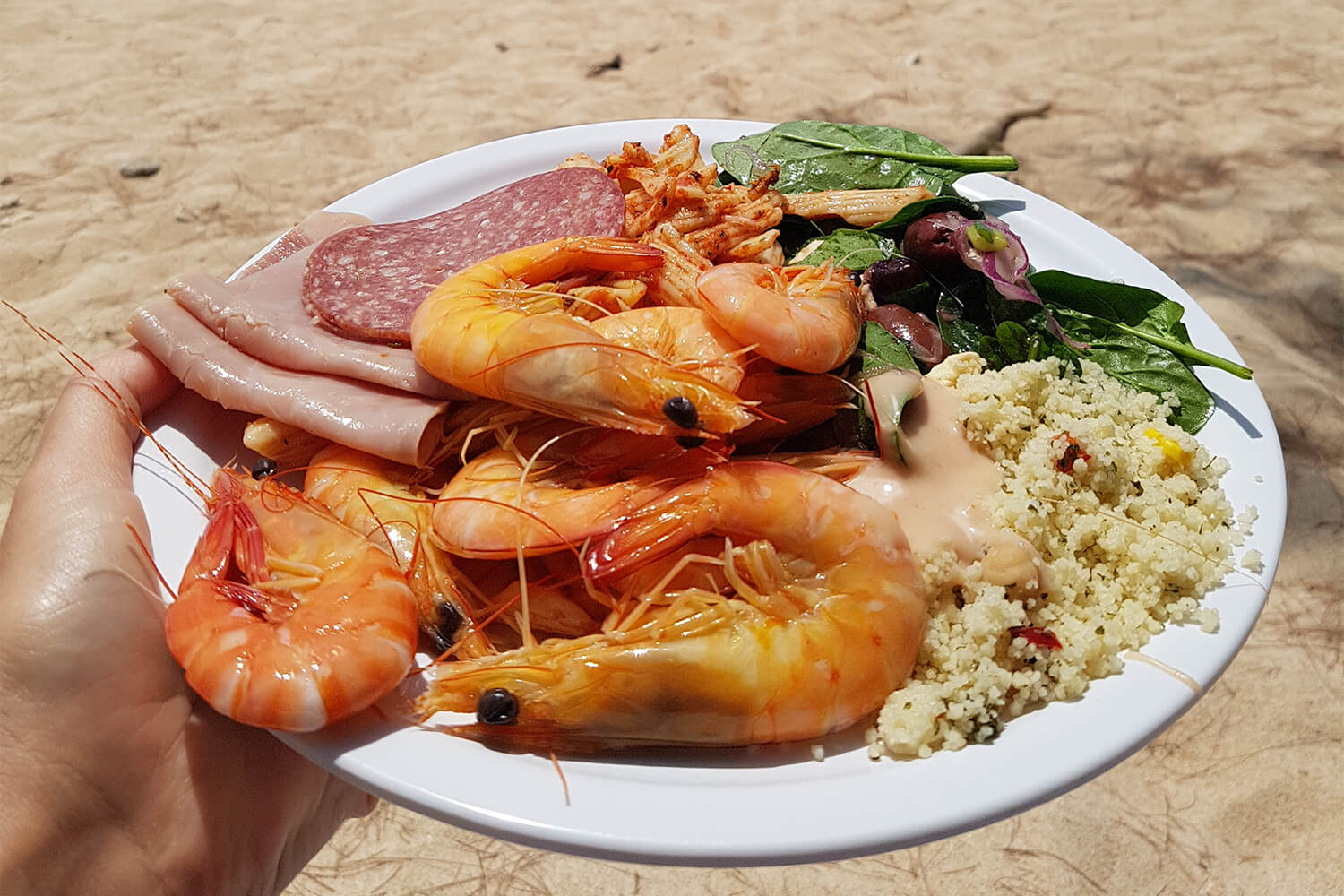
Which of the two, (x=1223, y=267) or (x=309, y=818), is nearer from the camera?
(x=309, y=818)

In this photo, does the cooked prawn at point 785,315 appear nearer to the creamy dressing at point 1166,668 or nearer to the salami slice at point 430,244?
the salami slice at point 430,244

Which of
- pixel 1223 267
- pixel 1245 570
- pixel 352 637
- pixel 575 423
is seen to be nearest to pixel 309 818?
pixel 352 637

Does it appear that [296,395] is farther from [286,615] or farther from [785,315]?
[785,315]

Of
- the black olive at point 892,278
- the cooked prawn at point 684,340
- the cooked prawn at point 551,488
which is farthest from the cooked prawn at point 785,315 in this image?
the black olive at point 892,278

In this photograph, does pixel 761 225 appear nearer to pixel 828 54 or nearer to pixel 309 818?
pixel 309 818

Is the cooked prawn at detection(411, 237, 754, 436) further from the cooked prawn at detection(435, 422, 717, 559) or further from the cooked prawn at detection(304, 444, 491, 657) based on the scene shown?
the cooked prawn at detection(304, 444, 491, 657)

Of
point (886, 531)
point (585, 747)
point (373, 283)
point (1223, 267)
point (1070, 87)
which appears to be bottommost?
point (1223, 267)
